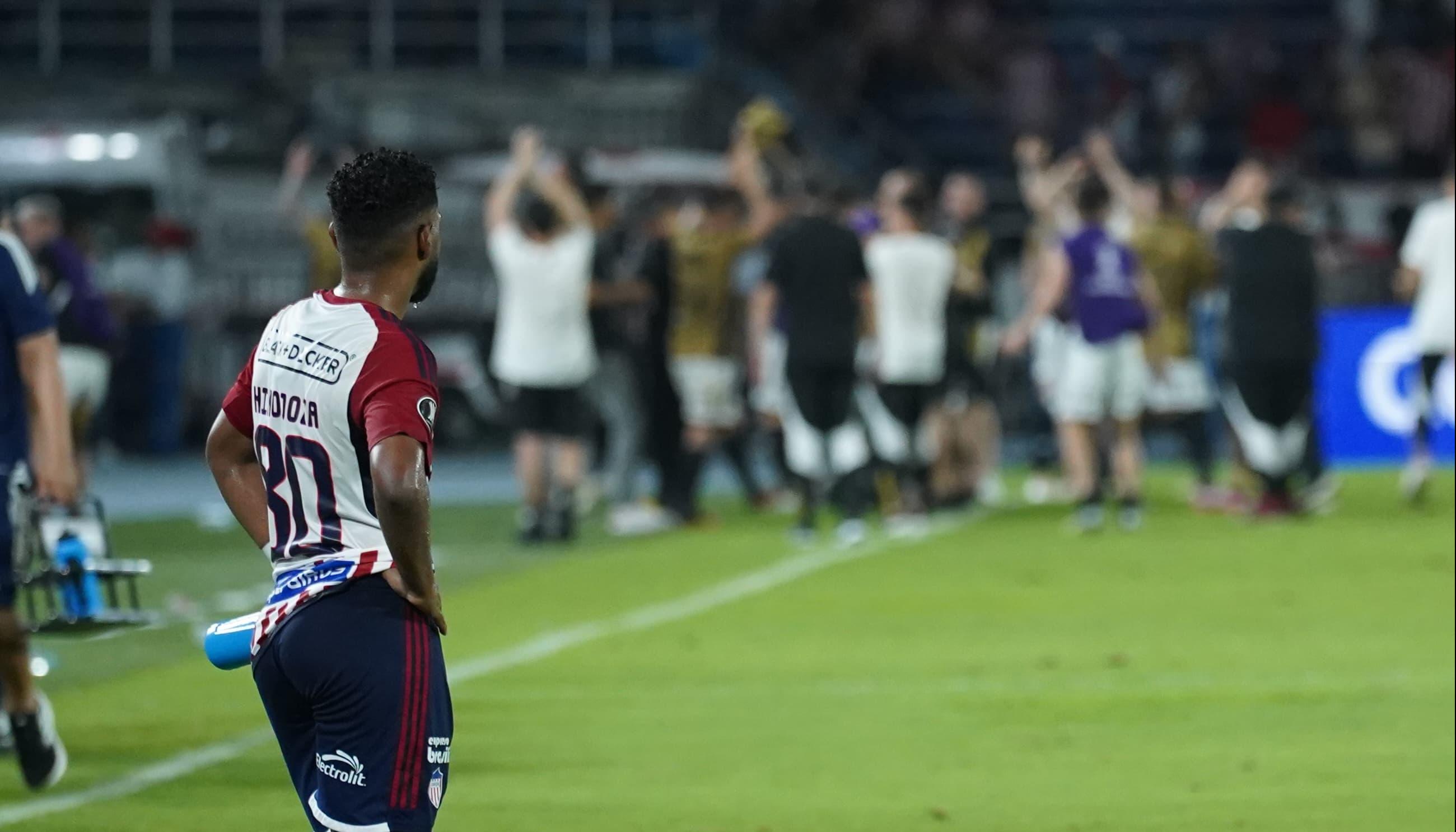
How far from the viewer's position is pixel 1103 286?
17969 mm

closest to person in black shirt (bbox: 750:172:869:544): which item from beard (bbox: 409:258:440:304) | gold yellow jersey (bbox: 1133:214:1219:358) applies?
gold yellow jersey (bbox: 1133:214:1219:358)

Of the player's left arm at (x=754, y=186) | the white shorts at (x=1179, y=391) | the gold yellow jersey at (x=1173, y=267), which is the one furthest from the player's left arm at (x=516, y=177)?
the white shorts at (x=1179, y=391)

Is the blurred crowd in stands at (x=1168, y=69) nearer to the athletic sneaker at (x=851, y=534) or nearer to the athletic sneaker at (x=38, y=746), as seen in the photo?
the athletic sneaker at (x=851, y=534)

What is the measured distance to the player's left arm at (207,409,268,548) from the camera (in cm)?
544

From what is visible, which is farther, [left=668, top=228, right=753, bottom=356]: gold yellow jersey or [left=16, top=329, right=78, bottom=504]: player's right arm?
[left=668, top=228, right=753, bottom=356]: gold yellow jersey

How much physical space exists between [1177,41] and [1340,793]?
2683 cm

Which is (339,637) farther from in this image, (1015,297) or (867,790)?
(1015,297)

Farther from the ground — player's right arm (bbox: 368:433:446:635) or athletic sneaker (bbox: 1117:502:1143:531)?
player's right arm (bbox: 368:433:446:635)

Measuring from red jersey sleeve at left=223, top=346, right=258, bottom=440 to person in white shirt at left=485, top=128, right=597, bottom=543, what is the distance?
1197 centimetres

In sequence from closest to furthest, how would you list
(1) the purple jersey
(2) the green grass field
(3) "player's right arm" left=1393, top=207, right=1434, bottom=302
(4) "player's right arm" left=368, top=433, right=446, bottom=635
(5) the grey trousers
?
(4) "player's right arm" left=368, top=433, right=446, bottom=635, (2) the green grass field, (1) the purple jersey, (3) "player's right arm" left=1393, top=207, right=1434, bottom=302, (5) the grey trousers

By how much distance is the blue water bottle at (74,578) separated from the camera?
25.1 feet

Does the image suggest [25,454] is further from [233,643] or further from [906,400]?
[906,400]

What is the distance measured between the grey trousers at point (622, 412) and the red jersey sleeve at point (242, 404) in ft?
45.5

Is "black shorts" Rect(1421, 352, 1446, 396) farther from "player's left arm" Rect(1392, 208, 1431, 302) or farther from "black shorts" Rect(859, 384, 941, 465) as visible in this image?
"black shorts" Rect(859, 384, 941, 465)
